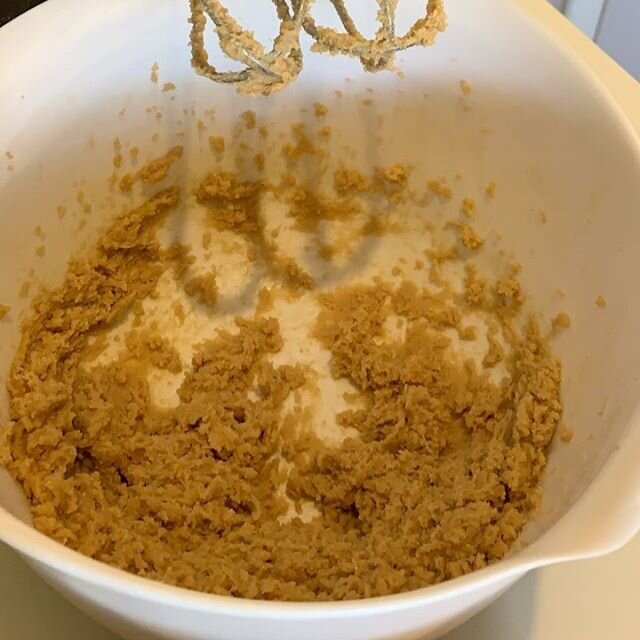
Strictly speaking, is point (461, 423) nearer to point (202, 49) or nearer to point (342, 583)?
point (342, 583)

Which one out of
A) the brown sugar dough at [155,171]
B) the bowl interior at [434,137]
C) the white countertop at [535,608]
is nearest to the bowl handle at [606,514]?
the bowl interior at [434,137]

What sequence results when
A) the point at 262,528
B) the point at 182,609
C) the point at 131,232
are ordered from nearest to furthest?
the point at 182,609, the point at 262,528, the point at 131,232

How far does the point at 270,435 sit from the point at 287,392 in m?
0.06

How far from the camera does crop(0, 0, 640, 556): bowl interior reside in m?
0.69

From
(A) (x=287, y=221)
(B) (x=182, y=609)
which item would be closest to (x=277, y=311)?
(A) (x=287, y=221)

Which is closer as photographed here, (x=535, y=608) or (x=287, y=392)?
(x=535, y=608)

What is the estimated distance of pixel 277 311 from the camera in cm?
95

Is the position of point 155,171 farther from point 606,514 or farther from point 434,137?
point 606,514

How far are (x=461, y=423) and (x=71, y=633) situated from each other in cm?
39

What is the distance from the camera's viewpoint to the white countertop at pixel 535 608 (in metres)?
0.65

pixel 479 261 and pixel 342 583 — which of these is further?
pixel 479 261

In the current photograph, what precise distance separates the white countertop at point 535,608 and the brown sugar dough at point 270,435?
0.05 m

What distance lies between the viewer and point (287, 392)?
90 cm

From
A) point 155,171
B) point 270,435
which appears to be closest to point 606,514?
point 270,435
